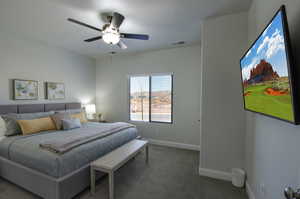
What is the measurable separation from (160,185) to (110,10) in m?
2.91

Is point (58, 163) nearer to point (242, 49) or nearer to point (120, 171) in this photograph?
point (120, 171)

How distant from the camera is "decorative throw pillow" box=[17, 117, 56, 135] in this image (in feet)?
8.79

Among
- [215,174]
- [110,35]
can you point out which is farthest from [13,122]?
[215,174]

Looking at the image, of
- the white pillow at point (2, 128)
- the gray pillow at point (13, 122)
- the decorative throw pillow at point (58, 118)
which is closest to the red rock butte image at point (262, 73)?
the decorative throw pillow at point (58, 118)

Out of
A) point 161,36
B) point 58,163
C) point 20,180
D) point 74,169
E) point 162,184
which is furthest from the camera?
point 161,36

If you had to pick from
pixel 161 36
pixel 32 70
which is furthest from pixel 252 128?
pixel 32 70

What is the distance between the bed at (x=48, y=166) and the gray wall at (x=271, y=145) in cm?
220

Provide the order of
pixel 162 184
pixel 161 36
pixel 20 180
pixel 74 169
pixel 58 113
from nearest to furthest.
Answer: pixel 74 169 → pixel 20 180 → pixel 162 184 → pixel 161 36 → pixel 58 113

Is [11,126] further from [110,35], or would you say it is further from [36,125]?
[110,35]

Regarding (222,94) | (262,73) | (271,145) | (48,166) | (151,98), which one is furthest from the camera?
(151,98)

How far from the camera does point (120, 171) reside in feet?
8.64

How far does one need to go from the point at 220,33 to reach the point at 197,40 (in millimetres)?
1029

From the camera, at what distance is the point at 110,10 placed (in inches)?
85.2

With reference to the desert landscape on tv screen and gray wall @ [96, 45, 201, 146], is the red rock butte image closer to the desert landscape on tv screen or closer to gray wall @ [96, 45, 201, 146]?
the desert landscape on tv screen
